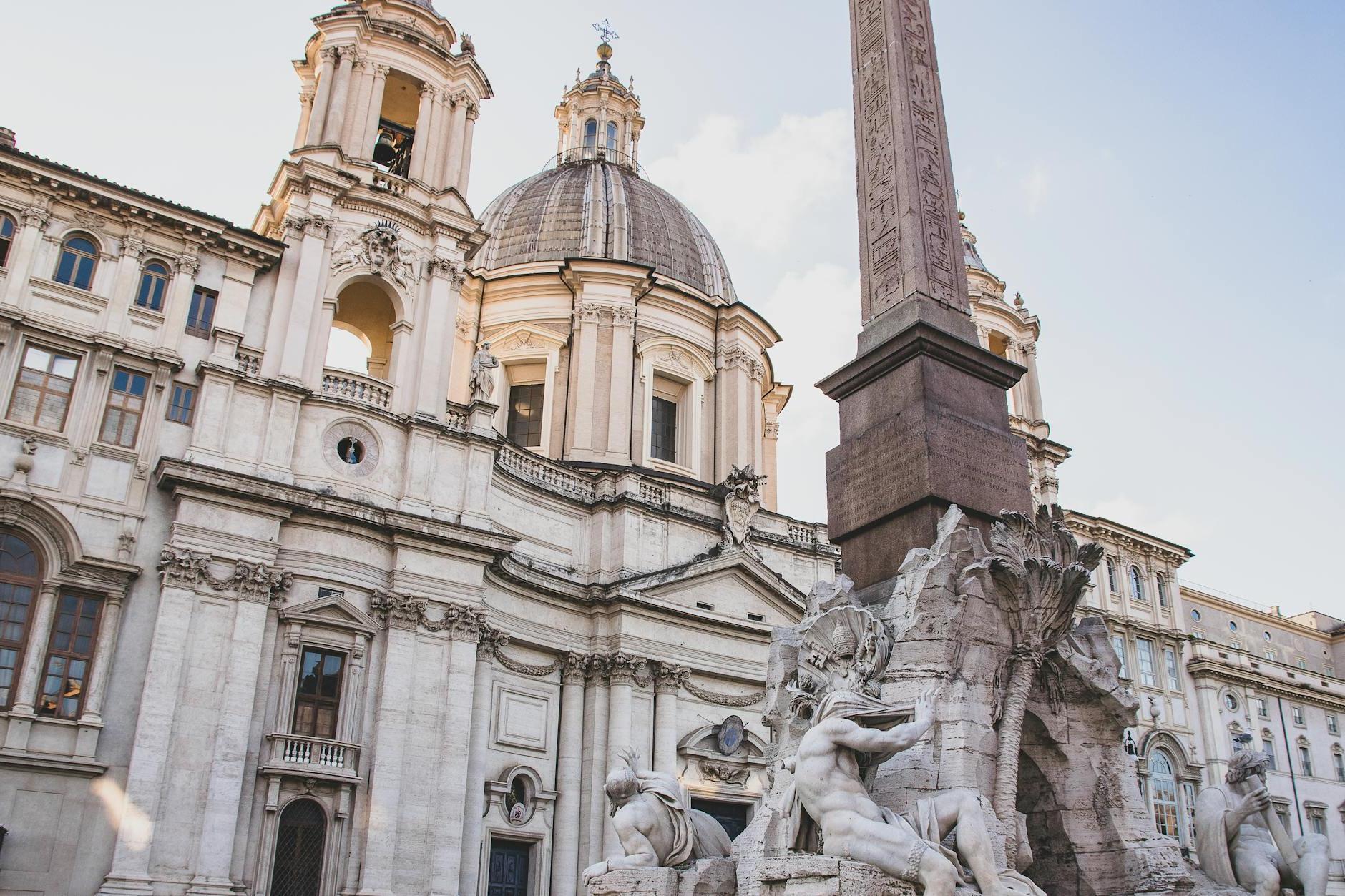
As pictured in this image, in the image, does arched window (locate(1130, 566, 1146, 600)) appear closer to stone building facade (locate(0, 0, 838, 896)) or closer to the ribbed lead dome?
stone building facade (locate(0, 0, 838, 896))

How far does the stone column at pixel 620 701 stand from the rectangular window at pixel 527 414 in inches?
355

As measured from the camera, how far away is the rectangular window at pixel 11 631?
20656 millimetres

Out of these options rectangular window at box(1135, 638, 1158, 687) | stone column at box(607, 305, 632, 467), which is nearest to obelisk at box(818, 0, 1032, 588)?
stone column at box(607, 305, 632, 467)

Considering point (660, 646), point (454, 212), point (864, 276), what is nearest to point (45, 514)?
point (454, 212)

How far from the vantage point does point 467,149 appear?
31484 millimetres

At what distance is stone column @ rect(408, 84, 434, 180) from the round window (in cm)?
760

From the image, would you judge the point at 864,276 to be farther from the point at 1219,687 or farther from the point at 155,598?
the point at 1219,687

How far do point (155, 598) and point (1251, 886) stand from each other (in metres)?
19.9

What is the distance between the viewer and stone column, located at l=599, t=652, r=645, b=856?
2856 cm

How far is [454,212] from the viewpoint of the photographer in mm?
29312

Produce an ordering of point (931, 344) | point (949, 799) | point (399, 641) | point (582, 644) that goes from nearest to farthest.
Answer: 1. point (949, 799)
2. point (931, 344)
3. point (399, 641)
4. point (582, 644)

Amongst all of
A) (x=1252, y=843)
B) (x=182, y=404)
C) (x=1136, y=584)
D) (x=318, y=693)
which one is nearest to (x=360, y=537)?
(x=318, y=693)

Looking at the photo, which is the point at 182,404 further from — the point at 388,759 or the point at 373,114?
the point at 373,114

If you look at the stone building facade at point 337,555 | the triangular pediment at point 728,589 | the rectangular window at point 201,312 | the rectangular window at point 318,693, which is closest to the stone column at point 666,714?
the stone building facade at point 337,555
